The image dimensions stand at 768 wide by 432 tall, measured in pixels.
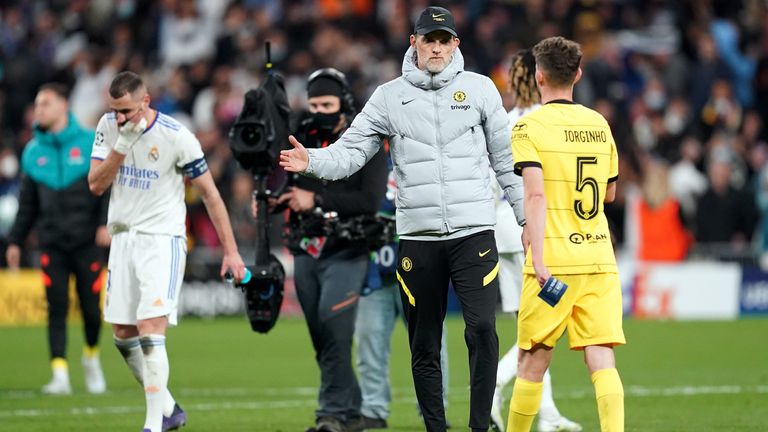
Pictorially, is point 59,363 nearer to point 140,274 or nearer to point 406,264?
point 140,274

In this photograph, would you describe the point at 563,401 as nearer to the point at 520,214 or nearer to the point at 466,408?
the point at 466,408

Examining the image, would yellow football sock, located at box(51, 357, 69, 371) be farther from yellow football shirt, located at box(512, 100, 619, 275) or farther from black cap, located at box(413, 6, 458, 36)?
yellow football shirt, located at box(512, 100, 619, 275)

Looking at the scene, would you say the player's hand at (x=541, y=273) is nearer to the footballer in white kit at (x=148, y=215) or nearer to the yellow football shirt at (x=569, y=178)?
the yellow football shirt at (x=569, y=178)

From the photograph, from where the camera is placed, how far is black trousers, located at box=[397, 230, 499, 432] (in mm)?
8906

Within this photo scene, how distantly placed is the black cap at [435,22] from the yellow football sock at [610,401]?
2333 millimetres

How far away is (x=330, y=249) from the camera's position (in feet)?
35.9

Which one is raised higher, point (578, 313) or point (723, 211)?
point (723, 211)

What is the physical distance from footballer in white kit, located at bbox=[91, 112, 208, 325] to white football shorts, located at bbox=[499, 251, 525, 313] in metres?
2.45

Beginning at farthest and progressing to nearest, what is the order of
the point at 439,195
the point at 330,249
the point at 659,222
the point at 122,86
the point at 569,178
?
the point at 659,222 → the point at 330,249 → the point at 122,86 → the point at 439,195 → the point at 569,178

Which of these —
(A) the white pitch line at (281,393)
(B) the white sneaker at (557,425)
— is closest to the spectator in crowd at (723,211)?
(A) the white pitch line at (281,393)

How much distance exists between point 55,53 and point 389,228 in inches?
705

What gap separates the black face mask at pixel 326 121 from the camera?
1102 cm

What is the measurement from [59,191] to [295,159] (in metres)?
6.27

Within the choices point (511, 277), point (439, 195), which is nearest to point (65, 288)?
point (511, 277)
